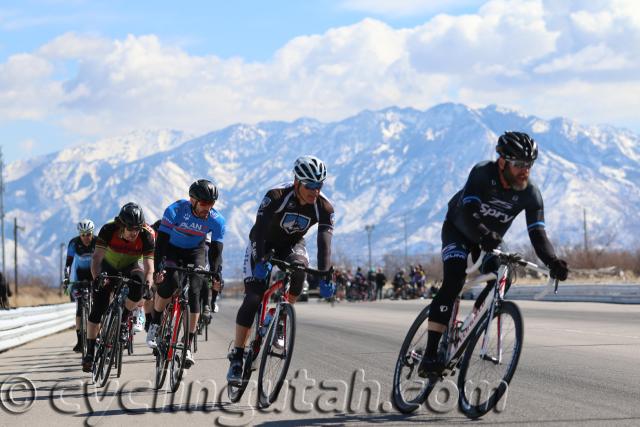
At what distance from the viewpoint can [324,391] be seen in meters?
9.98

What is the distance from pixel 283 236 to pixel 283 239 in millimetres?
31

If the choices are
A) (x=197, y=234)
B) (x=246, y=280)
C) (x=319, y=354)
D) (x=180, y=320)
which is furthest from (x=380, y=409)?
(x=319, y=354)

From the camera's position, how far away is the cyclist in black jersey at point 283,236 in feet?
29.5

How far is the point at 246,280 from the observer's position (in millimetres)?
9242

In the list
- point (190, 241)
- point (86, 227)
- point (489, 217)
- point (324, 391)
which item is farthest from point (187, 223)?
point (489, 217)

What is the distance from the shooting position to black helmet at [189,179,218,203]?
1093 centimetres

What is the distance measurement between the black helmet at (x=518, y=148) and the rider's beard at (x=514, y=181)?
163 millimetres

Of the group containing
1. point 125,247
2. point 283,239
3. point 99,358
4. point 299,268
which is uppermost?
point 125,247

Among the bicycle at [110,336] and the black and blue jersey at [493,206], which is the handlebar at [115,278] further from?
the black and blue jersey at [493,206]

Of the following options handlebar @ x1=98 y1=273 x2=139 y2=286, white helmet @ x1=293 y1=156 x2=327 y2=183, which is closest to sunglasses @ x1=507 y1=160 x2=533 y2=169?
white helmet @ x1=293 y1=156 x2=327 y2=183

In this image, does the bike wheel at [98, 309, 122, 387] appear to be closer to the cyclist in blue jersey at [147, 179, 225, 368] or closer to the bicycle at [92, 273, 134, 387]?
the bicycle at [92, 273, 134, 387]

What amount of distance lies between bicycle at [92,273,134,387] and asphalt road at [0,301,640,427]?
7.3 inches

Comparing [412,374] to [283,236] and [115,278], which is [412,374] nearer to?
[283,236]

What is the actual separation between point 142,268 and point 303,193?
3990mm
